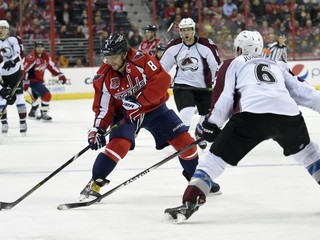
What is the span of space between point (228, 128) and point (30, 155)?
349 centimetres

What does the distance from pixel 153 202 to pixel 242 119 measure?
3.19 feet

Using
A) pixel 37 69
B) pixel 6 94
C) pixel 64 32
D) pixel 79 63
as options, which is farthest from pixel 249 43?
pixel 64 32

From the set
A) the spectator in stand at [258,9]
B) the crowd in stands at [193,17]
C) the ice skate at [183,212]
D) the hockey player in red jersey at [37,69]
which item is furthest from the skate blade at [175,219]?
the spectator in stand at [258,9]

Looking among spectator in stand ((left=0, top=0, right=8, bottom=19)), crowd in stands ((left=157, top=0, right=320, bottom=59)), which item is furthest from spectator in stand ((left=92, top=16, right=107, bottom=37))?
spectator in stand ((left=0, top=0, right=8, bottom=19))

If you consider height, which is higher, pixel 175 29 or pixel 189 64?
pixel 189 64

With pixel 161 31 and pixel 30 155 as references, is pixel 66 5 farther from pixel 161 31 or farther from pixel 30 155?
pixel 30 155

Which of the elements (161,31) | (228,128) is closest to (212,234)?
(228,128)

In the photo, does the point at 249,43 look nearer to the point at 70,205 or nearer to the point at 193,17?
the point at 70,205

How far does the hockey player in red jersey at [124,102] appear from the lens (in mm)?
4559

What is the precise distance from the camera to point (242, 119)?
3934 mm

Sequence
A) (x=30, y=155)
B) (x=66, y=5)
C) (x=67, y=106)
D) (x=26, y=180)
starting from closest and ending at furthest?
1. (x=26, y=180)
2. (x=30, y=155)
3. (x=67, y=106)
4. (x=66, y=5)

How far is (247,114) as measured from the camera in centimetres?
394

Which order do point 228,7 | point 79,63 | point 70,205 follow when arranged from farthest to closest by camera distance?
point 228,7
point 79,63
point 70,205

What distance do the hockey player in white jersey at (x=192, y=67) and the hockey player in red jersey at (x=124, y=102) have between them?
7.11ft
